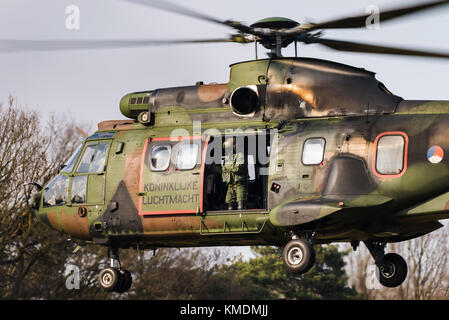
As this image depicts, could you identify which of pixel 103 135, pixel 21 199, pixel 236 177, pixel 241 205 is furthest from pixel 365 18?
pixel 21 199

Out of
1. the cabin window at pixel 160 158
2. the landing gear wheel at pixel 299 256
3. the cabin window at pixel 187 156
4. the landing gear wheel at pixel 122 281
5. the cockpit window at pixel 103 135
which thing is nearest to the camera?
the landing gear wheel at pixel 299 256

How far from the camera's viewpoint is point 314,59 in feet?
52.0

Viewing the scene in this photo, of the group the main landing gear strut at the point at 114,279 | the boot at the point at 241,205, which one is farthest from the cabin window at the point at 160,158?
the main landing gear strut at the point at 114,279

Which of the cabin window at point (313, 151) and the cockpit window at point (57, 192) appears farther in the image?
the cockpit window at point (57, 192)

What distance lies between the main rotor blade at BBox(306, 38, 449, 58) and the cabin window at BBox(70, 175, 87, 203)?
586 centimetres

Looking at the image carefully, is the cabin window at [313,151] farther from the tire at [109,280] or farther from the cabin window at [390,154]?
the tire at [109,280]

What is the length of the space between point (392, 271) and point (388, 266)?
134mm

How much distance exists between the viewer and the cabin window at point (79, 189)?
1716 centimetres

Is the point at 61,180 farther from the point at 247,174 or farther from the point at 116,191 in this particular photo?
the point at 247,174

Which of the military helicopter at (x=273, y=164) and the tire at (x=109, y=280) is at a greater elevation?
the military helicopter at (x=273, y=164)

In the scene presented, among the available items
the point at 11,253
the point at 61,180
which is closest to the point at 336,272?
the point at 11,253

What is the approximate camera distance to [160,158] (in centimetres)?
1631

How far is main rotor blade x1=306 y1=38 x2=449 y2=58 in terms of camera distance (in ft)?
45.6

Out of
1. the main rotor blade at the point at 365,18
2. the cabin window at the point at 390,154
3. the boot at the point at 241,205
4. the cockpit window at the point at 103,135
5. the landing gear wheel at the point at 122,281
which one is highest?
the main rotor blade at the point at 365,18
